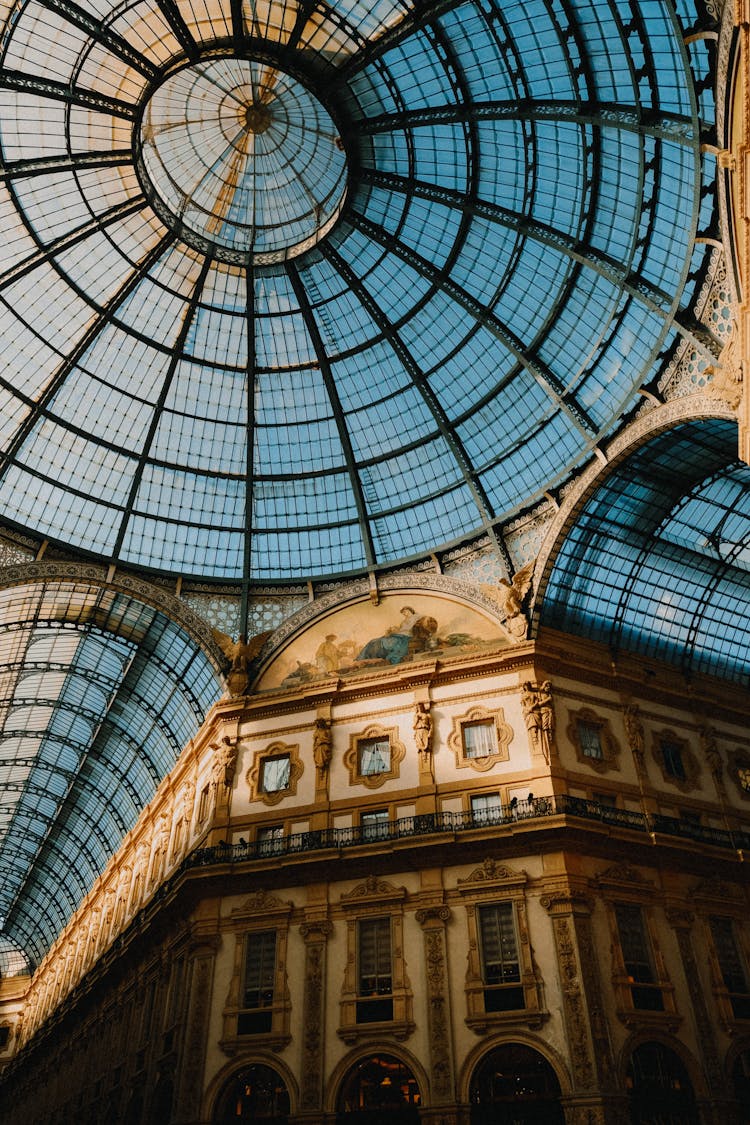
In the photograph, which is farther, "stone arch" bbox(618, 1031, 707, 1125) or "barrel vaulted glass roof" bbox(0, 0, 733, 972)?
"barrel vaulted glass roof" bbox(0, 0, 733, 972)

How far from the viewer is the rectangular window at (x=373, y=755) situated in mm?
35844

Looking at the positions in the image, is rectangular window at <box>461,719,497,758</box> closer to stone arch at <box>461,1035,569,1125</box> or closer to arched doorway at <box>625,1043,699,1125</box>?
Result: stone arch at <box>461,1035,569,1125</box>

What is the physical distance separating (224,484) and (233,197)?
1351 centimetres

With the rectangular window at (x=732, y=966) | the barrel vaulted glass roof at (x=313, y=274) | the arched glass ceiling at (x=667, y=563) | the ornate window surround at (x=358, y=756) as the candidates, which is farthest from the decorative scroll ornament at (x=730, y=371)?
the rectangular window at (x=732, y=966)

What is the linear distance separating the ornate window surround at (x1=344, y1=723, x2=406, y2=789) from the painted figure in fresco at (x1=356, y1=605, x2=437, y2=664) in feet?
11.9

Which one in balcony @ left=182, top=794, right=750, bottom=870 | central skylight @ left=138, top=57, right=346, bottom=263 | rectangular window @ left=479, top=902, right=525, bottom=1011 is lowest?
rectangular window @ left=479, top=902, right=525, bottom=1011

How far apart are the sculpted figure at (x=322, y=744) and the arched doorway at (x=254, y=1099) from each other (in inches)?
437

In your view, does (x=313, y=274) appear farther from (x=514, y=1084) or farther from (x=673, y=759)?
(x=514, y=1084)

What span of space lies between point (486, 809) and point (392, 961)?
6.27m

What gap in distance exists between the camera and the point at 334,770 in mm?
36281

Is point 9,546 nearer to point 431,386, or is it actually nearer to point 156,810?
point 156,810

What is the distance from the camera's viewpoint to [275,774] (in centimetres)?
3716

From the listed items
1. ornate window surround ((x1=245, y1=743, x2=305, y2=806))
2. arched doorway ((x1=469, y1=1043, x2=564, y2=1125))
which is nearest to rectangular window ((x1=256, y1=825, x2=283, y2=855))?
ornate window surround ((x1=245, y1=743, x2=305, y2=806))

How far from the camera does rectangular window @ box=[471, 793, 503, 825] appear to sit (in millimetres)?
32197
